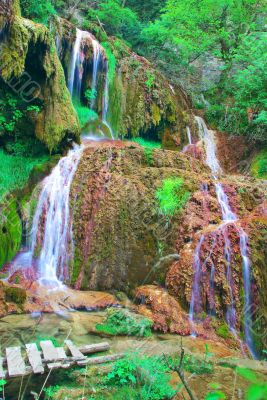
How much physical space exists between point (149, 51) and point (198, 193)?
11567 mm

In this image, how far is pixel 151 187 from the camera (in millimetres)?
6926

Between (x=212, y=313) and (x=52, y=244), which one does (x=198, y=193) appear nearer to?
(x=212, y=313)

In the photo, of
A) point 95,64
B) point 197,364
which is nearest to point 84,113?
point 95,64

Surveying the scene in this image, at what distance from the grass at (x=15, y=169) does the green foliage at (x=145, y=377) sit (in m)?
4.76

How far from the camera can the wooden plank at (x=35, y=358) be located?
3274mm

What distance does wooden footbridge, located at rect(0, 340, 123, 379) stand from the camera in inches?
128

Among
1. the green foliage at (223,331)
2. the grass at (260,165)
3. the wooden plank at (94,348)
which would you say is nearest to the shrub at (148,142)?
the grass at (260,165)

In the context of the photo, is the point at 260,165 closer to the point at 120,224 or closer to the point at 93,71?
the point at 93,71

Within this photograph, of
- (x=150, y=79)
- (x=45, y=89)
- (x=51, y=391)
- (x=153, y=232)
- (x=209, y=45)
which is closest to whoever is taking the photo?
(x=51, y=391)

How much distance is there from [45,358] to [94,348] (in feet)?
2.33

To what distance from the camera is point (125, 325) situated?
4.79 metres

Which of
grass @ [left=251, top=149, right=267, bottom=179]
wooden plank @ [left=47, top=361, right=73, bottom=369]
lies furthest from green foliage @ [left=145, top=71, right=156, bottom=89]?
wooden plank @ [left=47, top=361, right=73, bottom=369]

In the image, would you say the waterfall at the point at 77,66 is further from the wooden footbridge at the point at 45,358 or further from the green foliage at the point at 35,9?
the wooden footbridge at the point at 45,358

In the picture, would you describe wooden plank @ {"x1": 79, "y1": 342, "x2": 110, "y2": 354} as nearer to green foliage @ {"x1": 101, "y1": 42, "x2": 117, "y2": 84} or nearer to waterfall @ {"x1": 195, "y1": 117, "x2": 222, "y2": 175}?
waterfall @ {"x1": 195, "y1": 117, "x2": 222, "y2": 175}
